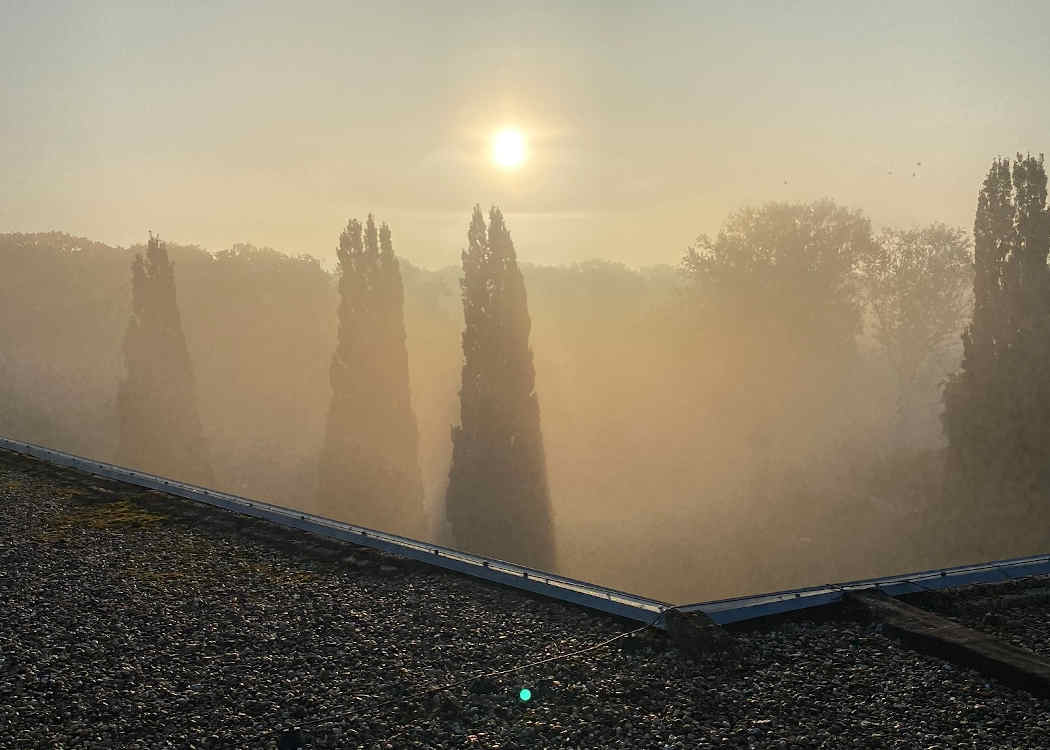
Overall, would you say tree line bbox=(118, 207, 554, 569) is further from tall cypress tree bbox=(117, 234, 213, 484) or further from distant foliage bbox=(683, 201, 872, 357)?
distant foliage bbox=(683, 201, 872, 357)

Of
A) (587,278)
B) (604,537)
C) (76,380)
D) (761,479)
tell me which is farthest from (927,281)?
(76,380)

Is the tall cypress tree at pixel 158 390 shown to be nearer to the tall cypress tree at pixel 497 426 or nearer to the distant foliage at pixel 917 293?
the tall cypress tree at pixel 497 426

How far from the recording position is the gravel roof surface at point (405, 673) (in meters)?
6.51

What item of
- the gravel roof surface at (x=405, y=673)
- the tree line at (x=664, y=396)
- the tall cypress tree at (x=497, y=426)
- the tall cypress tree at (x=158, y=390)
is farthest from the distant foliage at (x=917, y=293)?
the gravel roof surface at (x=405, y=673)

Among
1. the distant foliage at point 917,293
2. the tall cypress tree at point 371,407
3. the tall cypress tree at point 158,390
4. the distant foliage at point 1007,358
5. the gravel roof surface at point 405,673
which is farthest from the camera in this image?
the distant foliage at point 917,293

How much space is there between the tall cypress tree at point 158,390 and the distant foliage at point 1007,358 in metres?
31.4

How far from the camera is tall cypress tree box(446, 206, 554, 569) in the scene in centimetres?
3181

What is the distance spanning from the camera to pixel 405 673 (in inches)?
298

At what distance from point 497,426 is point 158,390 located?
1639 centimetres

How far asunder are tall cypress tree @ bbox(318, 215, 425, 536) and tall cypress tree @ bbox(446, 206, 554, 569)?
4330 mm

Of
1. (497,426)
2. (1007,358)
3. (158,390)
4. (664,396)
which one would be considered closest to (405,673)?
(497,426)

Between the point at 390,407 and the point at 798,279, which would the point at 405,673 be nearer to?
the point at 390,407

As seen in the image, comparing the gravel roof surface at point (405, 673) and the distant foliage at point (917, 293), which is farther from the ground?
the distant foliage at point (917, 293)

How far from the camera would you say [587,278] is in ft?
277
